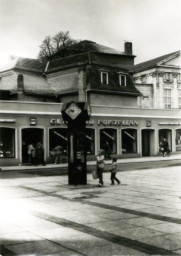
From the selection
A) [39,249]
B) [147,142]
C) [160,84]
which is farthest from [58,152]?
[39,249]

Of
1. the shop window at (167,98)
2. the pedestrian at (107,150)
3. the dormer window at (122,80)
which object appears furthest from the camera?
the shop window at (167,98)

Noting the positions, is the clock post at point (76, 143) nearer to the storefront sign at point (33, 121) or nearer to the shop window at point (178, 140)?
the storefront sign at point (33, 121)

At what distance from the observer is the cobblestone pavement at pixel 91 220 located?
6.41 m

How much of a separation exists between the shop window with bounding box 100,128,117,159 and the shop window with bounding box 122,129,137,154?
113 cm

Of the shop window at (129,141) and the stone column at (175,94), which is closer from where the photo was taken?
the shop window at (129,141)

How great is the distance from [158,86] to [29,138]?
1857cm

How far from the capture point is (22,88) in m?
34.0

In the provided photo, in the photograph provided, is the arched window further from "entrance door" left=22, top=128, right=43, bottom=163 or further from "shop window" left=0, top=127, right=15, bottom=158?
"shop window" left=0, top=127, right=15, bottom=158

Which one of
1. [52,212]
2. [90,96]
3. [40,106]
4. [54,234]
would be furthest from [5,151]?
[54,234]

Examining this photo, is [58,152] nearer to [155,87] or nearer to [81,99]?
[81,99]

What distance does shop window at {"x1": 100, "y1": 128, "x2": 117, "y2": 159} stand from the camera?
32719 mm

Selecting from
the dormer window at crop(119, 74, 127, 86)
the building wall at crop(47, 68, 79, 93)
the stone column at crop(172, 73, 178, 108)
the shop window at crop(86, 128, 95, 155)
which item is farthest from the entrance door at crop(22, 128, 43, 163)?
the stone column at crop(172, 73, 178, 108)

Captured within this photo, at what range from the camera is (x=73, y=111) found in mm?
15352

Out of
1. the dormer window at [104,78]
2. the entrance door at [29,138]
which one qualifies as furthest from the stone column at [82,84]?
the entrance door at [29,138]
